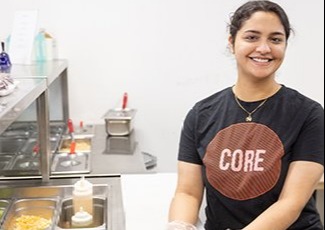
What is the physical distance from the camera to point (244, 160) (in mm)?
1407

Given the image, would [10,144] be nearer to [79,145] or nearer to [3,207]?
[79,145]

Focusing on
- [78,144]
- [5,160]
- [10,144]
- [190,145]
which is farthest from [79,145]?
[190,145]

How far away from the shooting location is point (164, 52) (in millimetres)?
2658

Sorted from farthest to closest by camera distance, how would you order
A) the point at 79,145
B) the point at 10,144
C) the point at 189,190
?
the point at 79,145 < the point at 10,144 < the point at 189,190

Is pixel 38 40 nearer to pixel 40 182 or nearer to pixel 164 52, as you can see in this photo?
pixel 164 52

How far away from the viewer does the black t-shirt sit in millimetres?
1370

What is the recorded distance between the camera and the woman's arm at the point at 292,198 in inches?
51.9

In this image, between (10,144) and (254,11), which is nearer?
(254,11)

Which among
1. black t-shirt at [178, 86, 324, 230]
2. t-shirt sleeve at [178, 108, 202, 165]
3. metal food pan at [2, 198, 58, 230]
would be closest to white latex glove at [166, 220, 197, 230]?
black t-shirt at [178, 86, 324, 230]

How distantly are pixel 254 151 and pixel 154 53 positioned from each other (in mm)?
1393

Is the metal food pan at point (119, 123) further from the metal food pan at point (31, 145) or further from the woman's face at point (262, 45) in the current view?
the woman's face at point (262, 45)

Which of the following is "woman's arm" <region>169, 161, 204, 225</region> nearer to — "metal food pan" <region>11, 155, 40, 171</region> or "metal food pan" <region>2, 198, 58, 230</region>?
"metal food pan" <region>2, 198, 58, 230</region>

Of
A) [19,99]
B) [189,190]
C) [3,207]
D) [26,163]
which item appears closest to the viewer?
[19,99]

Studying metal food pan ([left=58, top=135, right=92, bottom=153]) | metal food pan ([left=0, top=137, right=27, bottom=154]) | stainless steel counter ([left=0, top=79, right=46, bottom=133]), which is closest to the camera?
stainless steel counter ([left=0, top=79, right=46, bottom=133])
